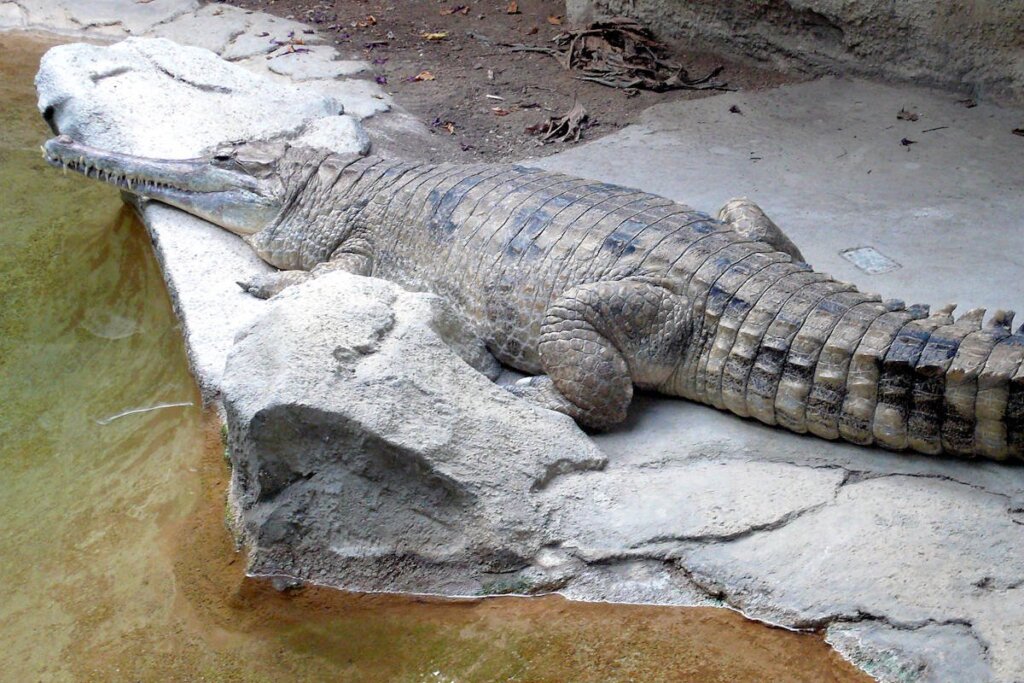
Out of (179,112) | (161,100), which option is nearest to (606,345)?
(179,112)

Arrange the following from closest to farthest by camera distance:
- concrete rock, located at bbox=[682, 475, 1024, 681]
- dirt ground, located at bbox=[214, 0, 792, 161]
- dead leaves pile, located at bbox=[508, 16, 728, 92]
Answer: concrete rock, located at bbox=[682, 475, 1024, 681] < dirt ground, located at bbox=[214, 0, 792, 161] < dead leaves pile, located at bbox=[508, 16, 728, 92]

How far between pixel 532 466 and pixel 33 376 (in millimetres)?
2609

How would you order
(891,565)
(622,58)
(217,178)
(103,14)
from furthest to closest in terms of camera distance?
(103,14)
(622,58)
(217,178)
(891,565)

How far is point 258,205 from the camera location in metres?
5.41

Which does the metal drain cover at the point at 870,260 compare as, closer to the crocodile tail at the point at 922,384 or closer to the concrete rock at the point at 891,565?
the crocodile tail at the point at 922,384

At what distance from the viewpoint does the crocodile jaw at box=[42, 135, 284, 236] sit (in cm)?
543

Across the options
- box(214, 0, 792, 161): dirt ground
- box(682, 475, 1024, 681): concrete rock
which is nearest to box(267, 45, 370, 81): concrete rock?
box(214, 0, 792, 161): dirt ground

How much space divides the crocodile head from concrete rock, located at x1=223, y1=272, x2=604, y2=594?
196 cm

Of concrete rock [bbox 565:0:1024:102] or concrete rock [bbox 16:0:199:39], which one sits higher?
concrete rock [bbox 565:0:1024:102]

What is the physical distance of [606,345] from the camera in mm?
4020

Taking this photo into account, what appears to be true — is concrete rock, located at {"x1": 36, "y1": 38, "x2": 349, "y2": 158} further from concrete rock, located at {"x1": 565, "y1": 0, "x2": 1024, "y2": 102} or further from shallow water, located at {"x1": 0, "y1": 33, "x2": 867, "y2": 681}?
concrete rock, located at {"x1": 565, "y1": 0, "x2": 1024, "y2": 102}

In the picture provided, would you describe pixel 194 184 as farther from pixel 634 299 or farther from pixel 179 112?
pixel 634 299

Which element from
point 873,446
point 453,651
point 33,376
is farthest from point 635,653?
point 33,376

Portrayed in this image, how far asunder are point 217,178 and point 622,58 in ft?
12.1
